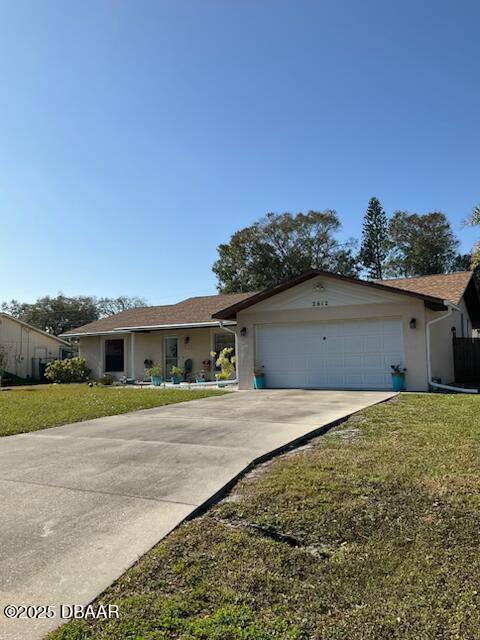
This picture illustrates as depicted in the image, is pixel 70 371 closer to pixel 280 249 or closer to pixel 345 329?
pixel 345 329

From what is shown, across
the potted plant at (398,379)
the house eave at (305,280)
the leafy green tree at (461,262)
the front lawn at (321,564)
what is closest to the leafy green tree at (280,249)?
the leafy green tree at (461,262)

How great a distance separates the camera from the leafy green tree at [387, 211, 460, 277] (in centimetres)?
4209

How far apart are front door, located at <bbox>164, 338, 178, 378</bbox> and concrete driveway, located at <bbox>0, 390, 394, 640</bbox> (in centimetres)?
1188

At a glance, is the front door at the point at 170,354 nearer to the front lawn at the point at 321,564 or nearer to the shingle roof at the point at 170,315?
the shingle roof at the point at 170,315

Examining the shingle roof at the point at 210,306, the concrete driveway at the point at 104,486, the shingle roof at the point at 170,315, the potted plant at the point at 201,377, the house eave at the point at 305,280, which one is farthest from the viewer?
the shingle roof at the point at 170,315

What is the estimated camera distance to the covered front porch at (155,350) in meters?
20.2

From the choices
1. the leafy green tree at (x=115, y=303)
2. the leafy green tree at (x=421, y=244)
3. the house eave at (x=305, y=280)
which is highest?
the leafy green tree at (x=421, y=244)

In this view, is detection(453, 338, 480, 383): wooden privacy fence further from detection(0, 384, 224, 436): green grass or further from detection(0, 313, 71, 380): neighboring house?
detection(0, 313, 71, 380): neighboring house

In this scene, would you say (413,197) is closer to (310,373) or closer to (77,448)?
(310,373)

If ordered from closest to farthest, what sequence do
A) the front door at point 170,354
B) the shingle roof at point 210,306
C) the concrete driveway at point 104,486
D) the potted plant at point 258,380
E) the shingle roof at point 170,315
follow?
the concrete driveway at point 104,486 → the potted plant at point 258,380 → the shingle roof at point 210,306 → the shingle roof at point 170,315 → the front door at point 170,354

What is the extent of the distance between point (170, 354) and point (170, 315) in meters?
1.96

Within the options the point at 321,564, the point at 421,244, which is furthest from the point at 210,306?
the point at 421,244

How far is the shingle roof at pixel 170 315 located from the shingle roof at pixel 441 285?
7863mm

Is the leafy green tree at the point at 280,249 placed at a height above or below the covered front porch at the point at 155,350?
above
